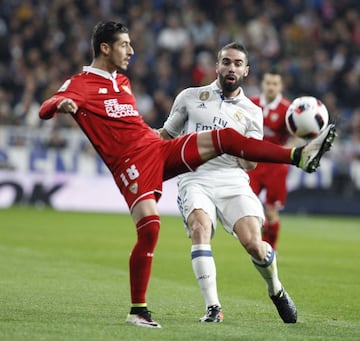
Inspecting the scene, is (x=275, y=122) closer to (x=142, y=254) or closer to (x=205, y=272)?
(x=205, y=272)

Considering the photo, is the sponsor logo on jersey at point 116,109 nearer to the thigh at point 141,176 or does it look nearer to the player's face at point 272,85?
the thigh at point 141,176

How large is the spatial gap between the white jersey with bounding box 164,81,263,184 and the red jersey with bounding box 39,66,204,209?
2.81ft

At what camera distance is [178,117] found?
8.66 metres

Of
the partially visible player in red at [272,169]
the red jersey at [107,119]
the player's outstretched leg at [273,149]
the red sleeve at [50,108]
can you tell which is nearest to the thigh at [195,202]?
the red jersey at [107,119]

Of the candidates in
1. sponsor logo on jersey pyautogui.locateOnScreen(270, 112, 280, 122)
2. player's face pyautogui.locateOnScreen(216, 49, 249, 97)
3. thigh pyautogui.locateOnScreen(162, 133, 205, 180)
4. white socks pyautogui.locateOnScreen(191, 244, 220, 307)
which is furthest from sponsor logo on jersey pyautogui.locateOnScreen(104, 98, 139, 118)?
sponsor logo on jersey pyautogui.locateOnScreen(270, 112, 280, 122)

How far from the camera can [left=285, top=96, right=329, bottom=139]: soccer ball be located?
731 cm

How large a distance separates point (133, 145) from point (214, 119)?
1.16 m

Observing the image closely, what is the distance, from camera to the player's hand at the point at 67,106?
7.18m

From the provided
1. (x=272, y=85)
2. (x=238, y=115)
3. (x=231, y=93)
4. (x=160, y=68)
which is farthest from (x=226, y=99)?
(x=160, y=68)

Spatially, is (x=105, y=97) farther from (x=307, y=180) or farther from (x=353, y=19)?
(x=353, y=19)

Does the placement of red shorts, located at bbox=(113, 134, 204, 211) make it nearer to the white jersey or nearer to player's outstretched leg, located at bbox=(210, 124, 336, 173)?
player's outstretched leg, located at bbox=(210, 124, 336, 173)

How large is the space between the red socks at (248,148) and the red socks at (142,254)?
73cm

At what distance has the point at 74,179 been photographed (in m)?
23.1

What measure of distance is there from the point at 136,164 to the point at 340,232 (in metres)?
12.5
